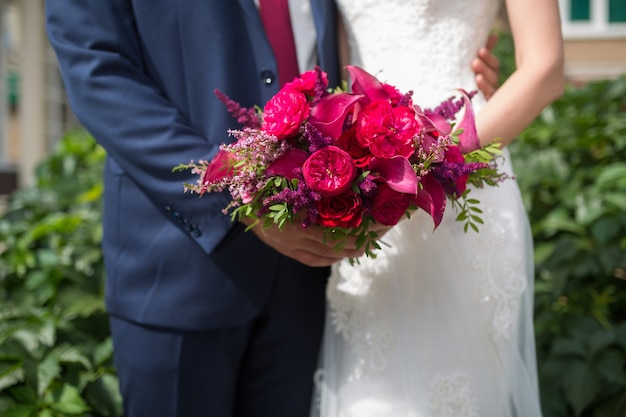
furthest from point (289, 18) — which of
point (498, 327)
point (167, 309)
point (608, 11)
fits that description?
point (608, 11)

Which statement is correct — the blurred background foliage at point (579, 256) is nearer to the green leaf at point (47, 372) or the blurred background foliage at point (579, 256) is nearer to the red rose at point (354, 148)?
the red rose at point (354, 148)

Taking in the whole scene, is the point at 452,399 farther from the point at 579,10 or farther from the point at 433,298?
the point at 579,10

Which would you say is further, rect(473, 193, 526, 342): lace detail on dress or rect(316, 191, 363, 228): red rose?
rect(473, 193, 526, 342): lace detail on dress

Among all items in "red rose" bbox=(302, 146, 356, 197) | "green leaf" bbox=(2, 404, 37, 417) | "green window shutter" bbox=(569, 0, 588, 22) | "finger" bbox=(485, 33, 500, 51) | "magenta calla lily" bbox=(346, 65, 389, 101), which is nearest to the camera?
"red rose" bbox=(302, 146, 356, 197)

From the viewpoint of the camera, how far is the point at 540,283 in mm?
3168

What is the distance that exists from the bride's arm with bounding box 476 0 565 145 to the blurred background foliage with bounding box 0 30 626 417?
1136mm

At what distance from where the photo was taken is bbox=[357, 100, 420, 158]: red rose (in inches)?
58.9

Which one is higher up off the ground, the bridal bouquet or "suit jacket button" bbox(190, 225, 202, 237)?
the bridal bouquet

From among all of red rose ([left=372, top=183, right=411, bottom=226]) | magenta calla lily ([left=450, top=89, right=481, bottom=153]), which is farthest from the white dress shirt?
red rose ([left=372, top=183, right=411, bottom=226])

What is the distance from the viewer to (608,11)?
50.8ft

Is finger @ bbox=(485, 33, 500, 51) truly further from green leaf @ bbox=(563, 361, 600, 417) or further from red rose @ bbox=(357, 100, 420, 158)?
green leaf @ bbox=(563, 361, 600, 417)

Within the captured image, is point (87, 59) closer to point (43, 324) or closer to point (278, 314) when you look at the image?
point (278, 314)

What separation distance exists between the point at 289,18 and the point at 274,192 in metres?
0.66

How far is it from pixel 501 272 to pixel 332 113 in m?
0.63
